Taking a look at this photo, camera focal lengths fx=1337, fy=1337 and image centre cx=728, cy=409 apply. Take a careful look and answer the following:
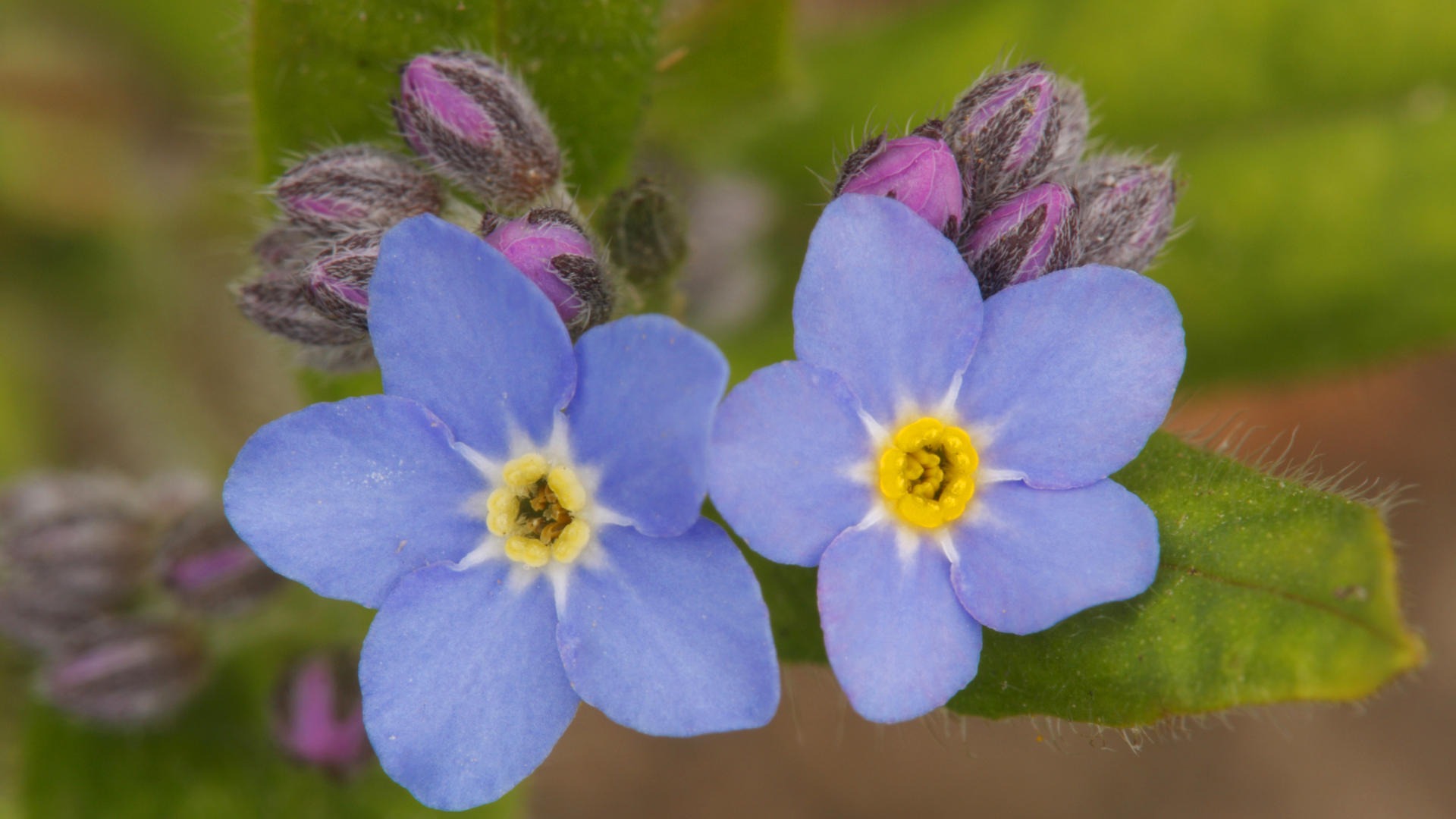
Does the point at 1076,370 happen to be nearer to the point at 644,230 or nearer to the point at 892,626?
the point at 892,626

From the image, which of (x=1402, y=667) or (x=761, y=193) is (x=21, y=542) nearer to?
(x=761, y=193)

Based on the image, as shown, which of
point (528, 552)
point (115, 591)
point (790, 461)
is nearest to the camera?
→ point (790, 461)

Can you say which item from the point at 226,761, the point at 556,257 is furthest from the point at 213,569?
the point at 556,257

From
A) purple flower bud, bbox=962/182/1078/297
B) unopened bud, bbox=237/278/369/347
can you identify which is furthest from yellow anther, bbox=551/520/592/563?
purple flower bud, bbox=962/182/1078/297

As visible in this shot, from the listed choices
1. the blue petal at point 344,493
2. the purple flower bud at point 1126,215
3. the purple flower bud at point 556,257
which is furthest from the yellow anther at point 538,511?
the purple flower bud at point 1126,215

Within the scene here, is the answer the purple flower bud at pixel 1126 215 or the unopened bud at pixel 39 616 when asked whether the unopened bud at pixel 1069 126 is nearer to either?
the purple flower bud at pixel 1126 215

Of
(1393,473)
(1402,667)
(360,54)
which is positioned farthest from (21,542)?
(1393,473)

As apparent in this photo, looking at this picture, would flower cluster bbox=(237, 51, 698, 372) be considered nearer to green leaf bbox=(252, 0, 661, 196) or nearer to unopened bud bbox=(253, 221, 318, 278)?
unopened bud bbox=(253, 221, 318, 278)
